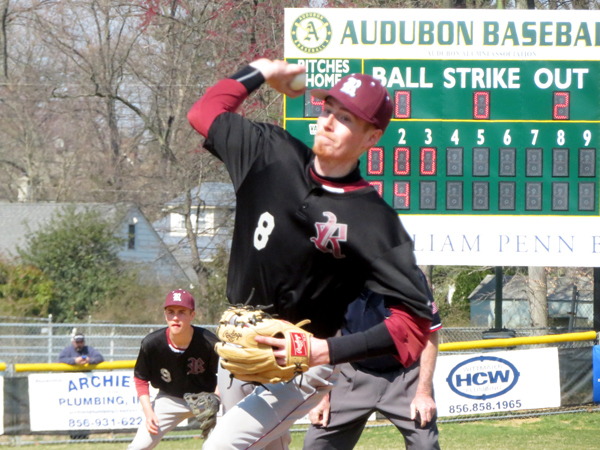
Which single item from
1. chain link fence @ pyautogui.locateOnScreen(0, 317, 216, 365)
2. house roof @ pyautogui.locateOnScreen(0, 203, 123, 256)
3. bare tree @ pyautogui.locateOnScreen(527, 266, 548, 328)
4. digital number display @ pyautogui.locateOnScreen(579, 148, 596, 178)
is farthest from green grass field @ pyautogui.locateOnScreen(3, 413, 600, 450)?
house roof @ pyautogui.locateOnScreen(0, 203, 123, 256)

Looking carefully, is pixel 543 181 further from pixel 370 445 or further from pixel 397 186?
pixel 370 445

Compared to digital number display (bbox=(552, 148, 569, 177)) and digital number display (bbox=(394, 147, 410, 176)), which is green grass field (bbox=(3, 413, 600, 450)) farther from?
digital number display (bbox=(394, 147, 410, 176))

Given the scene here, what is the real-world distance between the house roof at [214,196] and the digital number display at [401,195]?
40.8 feet

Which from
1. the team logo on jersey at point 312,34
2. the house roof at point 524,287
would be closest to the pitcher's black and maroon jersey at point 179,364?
the team logo on jersey at point 312,34

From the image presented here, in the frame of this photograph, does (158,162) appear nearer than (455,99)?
No

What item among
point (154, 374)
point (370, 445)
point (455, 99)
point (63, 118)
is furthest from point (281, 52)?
point (63, 118)

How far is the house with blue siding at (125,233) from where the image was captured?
83.5 ft

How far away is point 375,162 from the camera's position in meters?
9.92

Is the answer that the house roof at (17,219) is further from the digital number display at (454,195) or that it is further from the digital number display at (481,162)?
the digital number display at (481,162)

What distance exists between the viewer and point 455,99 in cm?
999

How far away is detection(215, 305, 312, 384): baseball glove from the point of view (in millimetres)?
2529

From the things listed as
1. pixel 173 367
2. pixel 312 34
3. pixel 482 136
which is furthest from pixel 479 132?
pixel 173 367

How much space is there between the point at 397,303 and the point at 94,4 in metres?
23.8

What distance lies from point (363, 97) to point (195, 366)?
394 cm
